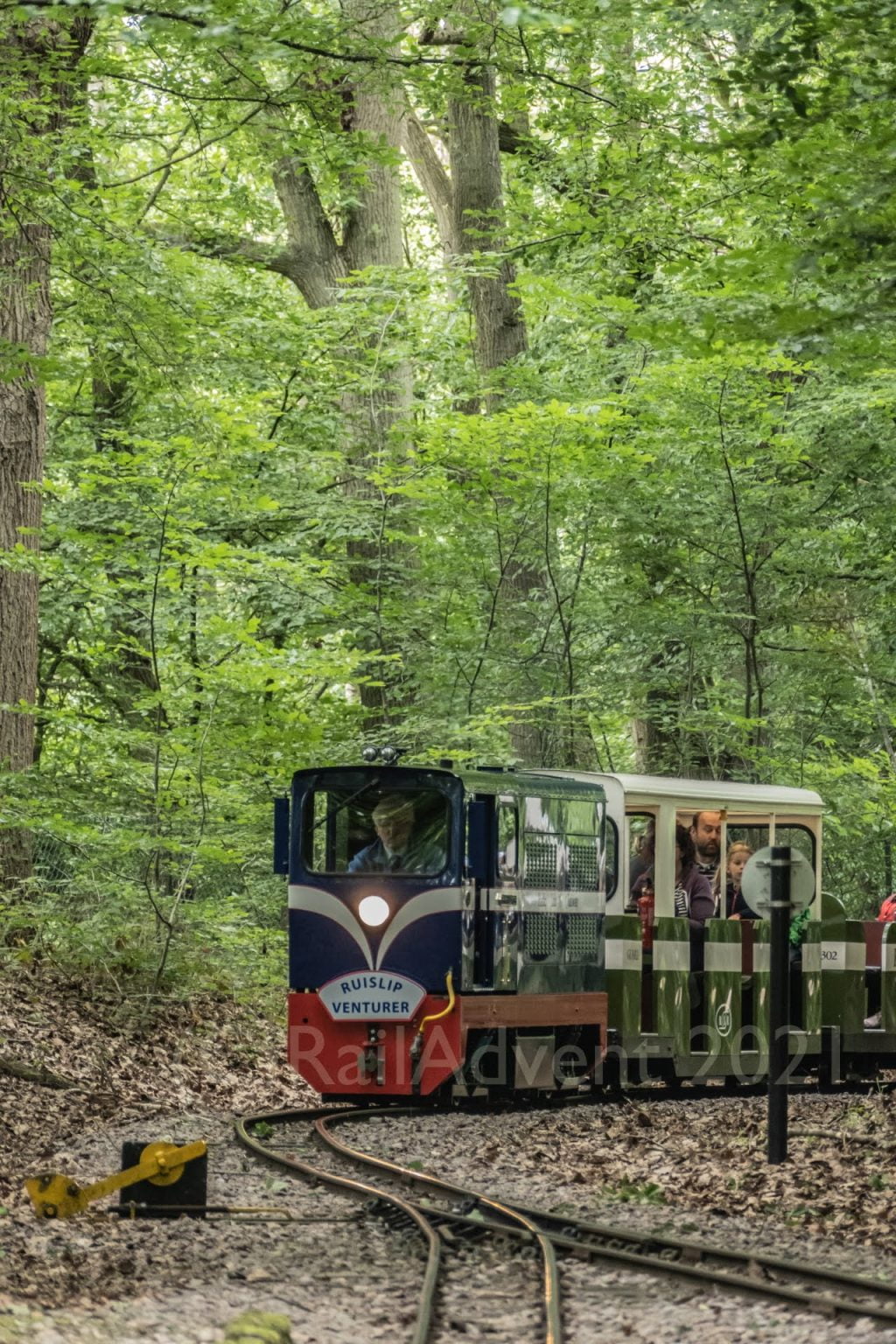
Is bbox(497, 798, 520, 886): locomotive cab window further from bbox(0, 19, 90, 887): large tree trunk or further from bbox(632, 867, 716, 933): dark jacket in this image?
bbox(0, 19, 90, 887): large tree trunk

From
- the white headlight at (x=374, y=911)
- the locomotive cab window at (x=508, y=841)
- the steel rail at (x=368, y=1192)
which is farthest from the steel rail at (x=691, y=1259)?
the locomotive cab window at (x=508, y=841)

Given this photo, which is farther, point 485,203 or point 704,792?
point 485,203

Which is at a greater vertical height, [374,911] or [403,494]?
[403,494]

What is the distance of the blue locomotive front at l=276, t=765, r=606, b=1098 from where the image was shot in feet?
44.2

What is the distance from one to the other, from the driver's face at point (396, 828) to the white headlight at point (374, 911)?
0.43m

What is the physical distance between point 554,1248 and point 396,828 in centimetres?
578

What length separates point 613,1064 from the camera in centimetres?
1546

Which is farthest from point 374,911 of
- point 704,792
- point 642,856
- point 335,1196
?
point 335,1196

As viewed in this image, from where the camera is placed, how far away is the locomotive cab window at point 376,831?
13.7 m

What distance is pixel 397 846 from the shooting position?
45.4ft

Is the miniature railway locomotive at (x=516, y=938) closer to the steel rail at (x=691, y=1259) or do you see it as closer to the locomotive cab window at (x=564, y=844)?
the locomotive cab window at (x=564, y=844)

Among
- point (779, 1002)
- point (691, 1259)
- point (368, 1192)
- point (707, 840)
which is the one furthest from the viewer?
point (707, 840)

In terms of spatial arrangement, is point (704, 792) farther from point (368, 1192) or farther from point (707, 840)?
point (368, 1192)

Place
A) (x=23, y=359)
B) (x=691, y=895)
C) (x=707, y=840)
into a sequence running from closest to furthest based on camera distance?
(x=23, y=359) < (x=691, y=895) < (x=707, y=840)
